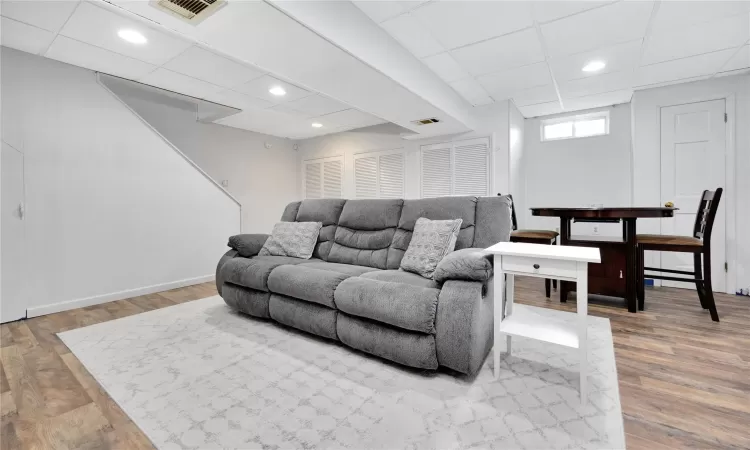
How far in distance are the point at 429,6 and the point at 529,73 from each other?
5.80 feet

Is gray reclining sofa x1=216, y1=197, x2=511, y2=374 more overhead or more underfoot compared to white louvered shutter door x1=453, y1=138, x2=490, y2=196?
more underfoot

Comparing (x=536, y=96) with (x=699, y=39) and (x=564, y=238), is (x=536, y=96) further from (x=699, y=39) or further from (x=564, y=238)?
(x=564, y=238)

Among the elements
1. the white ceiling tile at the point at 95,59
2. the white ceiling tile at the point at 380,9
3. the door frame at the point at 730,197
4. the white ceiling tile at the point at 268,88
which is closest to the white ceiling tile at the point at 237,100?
the white ceiling tile at the point at 268,88

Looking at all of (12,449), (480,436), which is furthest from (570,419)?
(12,449)

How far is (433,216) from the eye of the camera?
104 inches

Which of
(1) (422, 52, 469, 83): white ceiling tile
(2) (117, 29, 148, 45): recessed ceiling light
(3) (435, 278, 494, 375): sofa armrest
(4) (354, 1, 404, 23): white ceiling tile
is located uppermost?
(1) (422, 52, 469, 83): white ceiling tile

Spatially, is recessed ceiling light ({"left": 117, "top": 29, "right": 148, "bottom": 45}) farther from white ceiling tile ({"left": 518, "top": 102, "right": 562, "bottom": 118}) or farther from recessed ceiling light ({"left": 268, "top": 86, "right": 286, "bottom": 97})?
white ceiling tile ({"left": 518, "top": 102, "right": 562, "bottom": 118})

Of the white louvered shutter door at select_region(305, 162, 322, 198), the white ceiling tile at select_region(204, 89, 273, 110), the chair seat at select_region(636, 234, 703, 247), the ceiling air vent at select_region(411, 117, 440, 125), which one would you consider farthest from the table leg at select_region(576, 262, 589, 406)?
the white louvered shutter door at select_region(305, 162, 322, 198)

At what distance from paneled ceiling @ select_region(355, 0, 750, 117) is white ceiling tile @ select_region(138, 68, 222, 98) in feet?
7.33

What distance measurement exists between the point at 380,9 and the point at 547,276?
227cm

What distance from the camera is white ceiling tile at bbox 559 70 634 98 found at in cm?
369

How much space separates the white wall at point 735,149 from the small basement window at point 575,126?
0.60 meters

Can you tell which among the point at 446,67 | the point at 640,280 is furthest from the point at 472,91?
the point at 640,280

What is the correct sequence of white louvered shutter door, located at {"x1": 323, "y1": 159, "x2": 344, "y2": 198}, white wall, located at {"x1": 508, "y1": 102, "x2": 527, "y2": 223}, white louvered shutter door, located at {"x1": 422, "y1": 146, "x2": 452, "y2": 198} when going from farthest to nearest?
white louvered shutter door, located at {"x1": 323, "y1": 159, "x2": 344, "y2": 198}, white louvered shutter door, located at {"x1": 422, "y1": 146, "x2": 452, "y2": 198}, white wall, located at {"x1": 508, "y1": 102, "x2": 527, "y2": 223}
